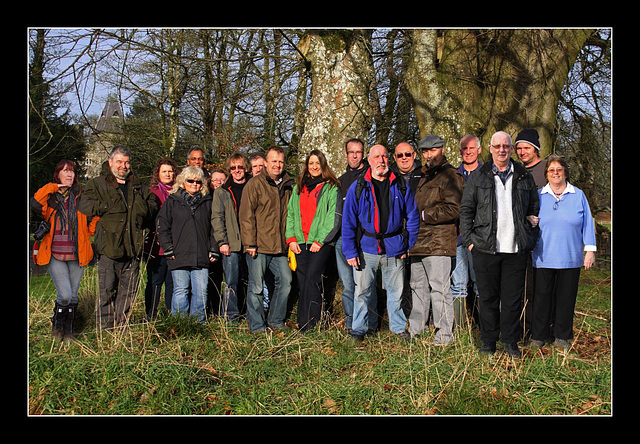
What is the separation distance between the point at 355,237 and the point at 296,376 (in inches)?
60.6

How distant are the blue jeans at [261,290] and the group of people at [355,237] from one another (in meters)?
0.01

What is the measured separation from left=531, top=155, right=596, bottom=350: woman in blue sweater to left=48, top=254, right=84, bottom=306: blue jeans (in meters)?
4.49

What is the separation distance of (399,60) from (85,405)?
9.06 metres

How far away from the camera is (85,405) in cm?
384

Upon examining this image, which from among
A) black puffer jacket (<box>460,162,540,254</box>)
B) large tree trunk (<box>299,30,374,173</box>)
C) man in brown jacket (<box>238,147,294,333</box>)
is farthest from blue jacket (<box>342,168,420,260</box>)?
large tree trunk (<box>299,30,374,173</box>)

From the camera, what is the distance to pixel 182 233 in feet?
18.1

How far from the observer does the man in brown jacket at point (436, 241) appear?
5.00 m

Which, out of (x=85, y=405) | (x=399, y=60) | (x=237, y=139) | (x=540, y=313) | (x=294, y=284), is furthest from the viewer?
(x=237, y=139)

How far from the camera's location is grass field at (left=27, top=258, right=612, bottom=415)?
3836mm

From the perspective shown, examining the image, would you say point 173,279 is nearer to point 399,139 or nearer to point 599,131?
point 399,139

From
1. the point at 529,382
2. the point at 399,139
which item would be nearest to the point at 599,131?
the point at 399,139

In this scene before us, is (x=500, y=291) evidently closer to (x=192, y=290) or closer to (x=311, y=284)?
(x=311, y=284)

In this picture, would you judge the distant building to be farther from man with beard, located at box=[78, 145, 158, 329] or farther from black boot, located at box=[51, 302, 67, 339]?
black boot, located at box=[51, 302, 67, 339]

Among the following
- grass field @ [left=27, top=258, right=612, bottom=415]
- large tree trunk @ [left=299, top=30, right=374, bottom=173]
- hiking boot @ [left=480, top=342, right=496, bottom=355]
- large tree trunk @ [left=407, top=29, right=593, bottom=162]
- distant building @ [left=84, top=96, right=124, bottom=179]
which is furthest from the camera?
distant building @ [left=84, top=96, right=124, bottom=179]
